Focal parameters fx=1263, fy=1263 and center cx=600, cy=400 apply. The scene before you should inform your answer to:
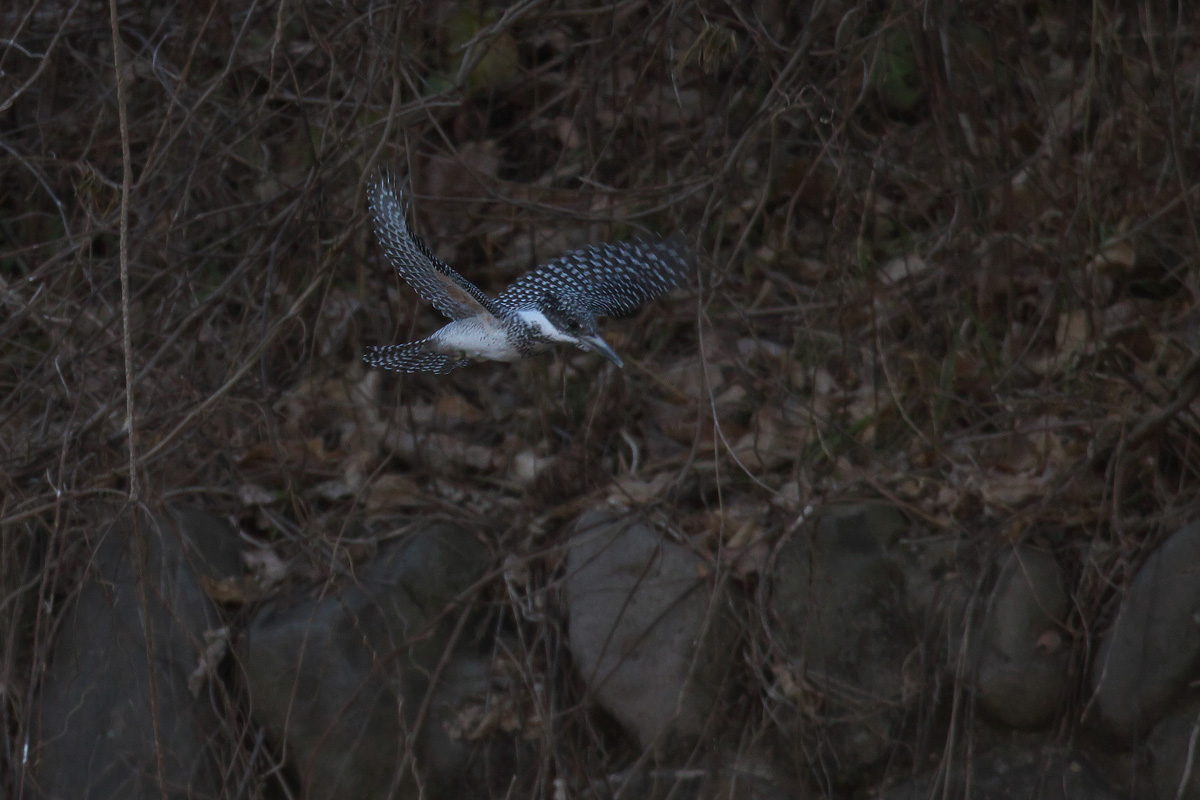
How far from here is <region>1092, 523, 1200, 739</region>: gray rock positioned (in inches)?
127

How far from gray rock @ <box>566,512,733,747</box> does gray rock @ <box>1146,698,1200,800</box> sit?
1.12 m

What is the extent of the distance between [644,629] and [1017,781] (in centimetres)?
107

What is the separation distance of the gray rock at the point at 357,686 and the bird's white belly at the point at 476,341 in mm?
1321

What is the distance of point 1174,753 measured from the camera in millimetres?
3199

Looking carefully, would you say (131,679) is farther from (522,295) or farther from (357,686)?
(522,295)

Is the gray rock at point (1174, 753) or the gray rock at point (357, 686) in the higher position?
the gray rock at point (1174, 753)

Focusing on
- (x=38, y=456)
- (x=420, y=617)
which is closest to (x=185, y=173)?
(x=38, y=456)

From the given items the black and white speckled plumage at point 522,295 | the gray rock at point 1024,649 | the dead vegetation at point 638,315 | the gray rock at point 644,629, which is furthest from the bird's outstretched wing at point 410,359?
the gray rock at point 1024,649

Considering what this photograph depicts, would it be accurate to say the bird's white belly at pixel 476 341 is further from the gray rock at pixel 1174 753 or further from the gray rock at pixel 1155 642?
the gray rock at pixel 1174 753

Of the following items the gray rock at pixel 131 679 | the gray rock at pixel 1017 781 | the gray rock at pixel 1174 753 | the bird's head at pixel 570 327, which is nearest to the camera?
the bird's head at pixel 570 327

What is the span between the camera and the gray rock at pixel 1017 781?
3.26 meters

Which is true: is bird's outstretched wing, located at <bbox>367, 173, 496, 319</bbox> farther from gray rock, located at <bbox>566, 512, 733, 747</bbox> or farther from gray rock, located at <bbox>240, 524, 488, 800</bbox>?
gray rock, located at <bbox>240, 524, 488, 800</bbox>

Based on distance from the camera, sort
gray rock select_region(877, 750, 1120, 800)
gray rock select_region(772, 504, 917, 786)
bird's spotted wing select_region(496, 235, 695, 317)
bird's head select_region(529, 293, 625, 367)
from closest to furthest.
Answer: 1. bird's head select_region(529, 293, 625, 367)
2. bird's spotted wing select_region(496, 235, 695, 317)
3. gray rock select_region(877, 750, 1120, 800)
4. gray rock select_region(772, 504, 917, 786)

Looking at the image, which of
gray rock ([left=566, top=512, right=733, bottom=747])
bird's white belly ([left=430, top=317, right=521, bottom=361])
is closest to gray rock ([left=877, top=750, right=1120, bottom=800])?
gray rock ([left=566, top=512, right=733, bottom=747])
